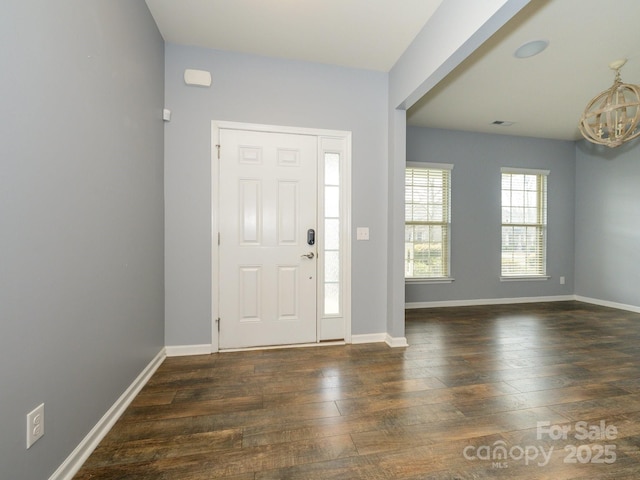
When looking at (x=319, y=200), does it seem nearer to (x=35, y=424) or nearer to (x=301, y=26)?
(x=301, y=26)

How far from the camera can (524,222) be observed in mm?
5176

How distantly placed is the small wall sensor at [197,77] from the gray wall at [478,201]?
3.20m

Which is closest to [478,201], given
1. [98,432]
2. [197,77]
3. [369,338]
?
[369,338]

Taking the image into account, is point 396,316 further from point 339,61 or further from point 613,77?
point 613,77

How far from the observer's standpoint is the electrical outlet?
112 centimetres

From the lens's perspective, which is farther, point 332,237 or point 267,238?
point 332,237

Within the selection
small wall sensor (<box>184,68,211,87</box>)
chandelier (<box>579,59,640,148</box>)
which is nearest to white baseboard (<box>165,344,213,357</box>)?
small wall sensor (<box>184,68,211,87</box>)

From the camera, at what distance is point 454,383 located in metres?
2.22

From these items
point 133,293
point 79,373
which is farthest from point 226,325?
point 79,373

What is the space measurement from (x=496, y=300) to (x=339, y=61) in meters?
4.57

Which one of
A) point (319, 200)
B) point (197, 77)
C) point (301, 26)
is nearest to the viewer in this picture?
point (301, 26)

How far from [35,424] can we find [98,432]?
1.81 feet

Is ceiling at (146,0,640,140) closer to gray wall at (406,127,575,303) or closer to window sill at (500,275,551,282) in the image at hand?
gray wall at (406,127,575,303)

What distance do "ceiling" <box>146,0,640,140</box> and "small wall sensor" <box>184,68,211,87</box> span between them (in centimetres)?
27
